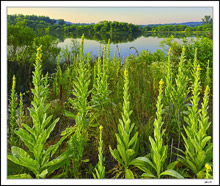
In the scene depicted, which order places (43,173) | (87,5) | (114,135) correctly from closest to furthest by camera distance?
1. (43,173)
2. (87,5)
3. (114,135)

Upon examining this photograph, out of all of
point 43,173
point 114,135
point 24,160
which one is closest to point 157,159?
point 114,135

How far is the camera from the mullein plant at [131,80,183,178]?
245cm

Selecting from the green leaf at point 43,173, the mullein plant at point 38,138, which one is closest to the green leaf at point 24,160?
the mullein plant at point 38,138

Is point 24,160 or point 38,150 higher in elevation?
point 38,150

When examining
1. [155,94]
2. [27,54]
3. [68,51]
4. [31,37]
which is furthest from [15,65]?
[155,94]

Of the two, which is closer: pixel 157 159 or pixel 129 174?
pixel 157 159

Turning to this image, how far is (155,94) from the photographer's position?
4.36 meters

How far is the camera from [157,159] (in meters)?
2.52

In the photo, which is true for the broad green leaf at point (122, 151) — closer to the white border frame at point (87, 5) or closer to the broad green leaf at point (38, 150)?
the white border frame at point (87, 5)

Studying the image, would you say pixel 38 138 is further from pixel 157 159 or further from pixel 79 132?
pixel 157 159

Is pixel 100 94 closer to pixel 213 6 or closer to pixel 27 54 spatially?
pixel 213 6

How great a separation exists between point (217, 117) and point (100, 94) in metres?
1.85

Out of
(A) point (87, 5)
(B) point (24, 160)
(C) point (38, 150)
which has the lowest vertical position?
(B) point (24, 160)

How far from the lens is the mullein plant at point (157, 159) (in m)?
2.45
